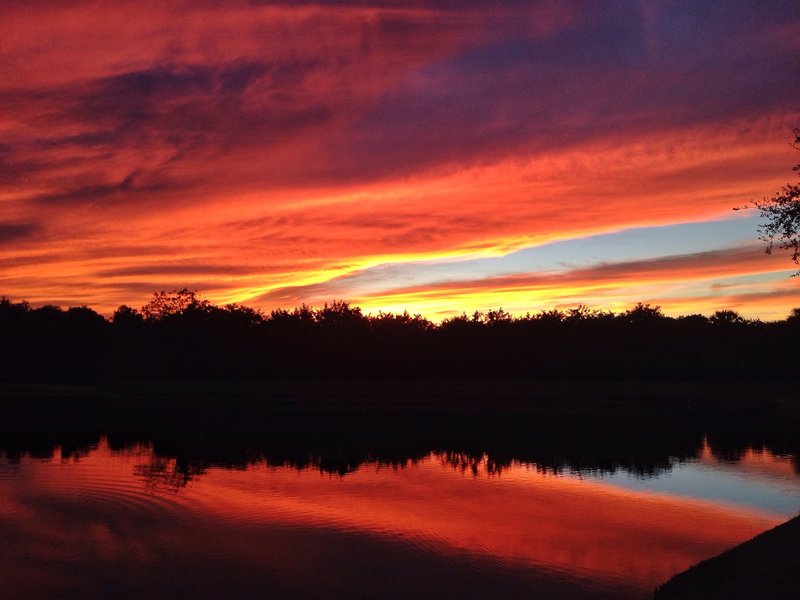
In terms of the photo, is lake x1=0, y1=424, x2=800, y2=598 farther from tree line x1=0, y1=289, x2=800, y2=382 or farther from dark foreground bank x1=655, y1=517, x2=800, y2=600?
tree line x1=0, y1=289, x2=800, y2=382

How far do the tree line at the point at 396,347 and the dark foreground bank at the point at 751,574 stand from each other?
230 ft

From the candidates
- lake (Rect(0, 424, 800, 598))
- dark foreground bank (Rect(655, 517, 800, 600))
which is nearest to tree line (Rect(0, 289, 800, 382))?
lake (Rect(0, 424, 800, 598))

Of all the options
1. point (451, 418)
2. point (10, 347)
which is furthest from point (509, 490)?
point (10, 347)

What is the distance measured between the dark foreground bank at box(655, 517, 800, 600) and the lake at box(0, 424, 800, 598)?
1.11m

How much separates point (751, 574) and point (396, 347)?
78.3m

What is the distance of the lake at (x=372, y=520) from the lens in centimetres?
1436

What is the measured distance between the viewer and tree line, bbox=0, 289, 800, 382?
8256 centimetres

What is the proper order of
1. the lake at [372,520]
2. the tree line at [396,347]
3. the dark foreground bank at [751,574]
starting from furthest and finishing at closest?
the tree line at [396,347] < the lake at [372,520] < the dark foreground bank at [751,574]

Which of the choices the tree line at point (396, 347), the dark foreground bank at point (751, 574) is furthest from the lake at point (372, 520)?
the tree line at point (396, 347)

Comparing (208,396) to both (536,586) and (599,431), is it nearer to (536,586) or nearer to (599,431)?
(599,431)

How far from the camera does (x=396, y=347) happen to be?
90.1m

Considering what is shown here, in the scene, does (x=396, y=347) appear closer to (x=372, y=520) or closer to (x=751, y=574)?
(x=372, y=520)

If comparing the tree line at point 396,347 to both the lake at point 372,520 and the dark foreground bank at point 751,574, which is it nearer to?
the lake at point 372,520

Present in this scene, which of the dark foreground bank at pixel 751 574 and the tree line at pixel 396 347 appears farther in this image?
the tree line at pixel 396 347
